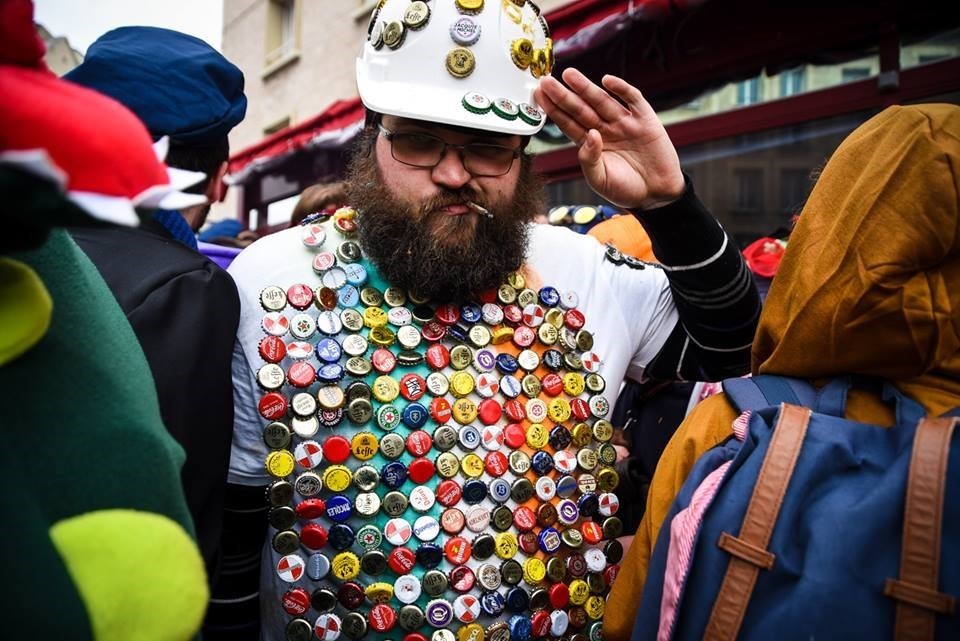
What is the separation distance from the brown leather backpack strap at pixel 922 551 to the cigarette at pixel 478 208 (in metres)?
1.02

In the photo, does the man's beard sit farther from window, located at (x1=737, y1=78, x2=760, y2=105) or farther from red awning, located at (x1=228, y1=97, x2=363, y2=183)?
red awning, located at (x1=228, y1=97, x2=363, y2=183)

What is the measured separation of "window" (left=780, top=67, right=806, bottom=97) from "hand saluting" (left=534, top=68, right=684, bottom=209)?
2.67 metres

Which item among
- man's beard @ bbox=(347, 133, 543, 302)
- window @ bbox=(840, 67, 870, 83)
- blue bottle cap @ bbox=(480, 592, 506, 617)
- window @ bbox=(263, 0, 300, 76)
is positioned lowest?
blue bottle cap @ bbox=(480, 592, 506, 617)

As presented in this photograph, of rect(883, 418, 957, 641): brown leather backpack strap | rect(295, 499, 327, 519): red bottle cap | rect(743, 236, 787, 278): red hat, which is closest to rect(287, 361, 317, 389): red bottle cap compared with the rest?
rect(295, 499, 327, 519): red bottle cap

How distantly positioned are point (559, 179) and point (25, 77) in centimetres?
503

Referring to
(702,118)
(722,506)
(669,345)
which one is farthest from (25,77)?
(702,118)

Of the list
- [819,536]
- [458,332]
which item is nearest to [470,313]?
[458,332]

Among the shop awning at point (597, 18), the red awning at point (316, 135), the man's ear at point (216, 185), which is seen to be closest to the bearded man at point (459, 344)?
the man's ear at point (216, 185)

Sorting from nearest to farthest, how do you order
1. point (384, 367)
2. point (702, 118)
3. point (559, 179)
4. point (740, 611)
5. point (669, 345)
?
point (740, 611)
point (384, 367)
point (669, 345)
point (702, 118)
point (559, 179)

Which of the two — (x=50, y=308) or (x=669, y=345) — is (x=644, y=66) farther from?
(x=50, y=308)

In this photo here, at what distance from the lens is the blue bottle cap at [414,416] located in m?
1.42

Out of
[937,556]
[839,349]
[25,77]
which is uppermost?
[25,77]

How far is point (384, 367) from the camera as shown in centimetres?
145

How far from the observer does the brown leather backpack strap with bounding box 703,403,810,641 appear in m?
0.95
